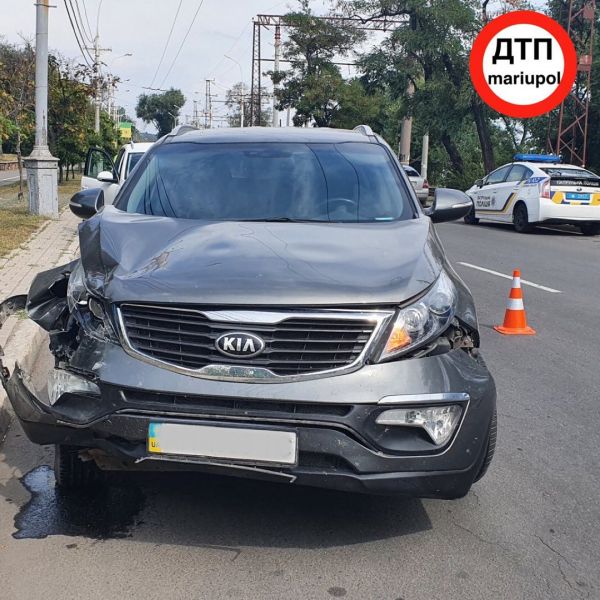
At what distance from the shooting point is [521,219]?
1975cm

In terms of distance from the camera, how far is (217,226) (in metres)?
4.12

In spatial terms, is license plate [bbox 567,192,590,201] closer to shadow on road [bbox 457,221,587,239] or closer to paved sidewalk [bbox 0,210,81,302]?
shadow on road [bbox 457,221,587,239]

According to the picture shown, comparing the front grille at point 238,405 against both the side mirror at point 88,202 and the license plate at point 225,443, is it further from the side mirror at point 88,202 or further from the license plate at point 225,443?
the side mirror at point 88,202

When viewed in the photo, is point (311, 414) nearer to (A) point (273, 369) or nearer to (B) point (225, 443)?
(A) point (273, 369)

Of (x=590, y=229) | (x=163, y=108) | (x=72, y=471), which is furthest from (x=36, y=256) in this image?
(x=163, y=108)

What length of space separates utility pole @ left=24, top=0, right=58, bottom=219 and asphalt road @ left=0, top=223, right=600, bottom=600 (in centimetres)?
1344

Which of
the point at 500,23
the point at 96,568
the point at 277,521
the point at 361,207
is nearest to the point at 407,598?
the point at 277,521

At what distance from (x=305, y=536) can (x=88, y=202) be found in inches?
101

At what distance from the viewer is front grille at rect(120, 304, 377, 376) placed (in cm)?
323

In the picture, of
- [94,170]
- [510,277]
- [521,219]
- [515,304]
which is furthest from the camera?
[521,219]

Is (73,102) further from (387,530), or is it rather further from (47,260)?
(387,530)

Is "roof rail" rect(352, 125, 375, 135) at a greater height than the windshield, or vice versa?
"roof rail" rect(352, 125, 375, 135)

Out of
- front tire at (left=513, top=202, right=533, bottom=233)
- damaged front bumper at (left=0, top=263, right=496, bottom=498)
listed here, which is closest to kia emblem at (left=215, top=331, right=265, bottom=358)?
damaged front bumper at (left=0, top=263, right=496, bottom=498)

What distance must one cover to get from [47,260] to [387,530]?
8.41 meters
